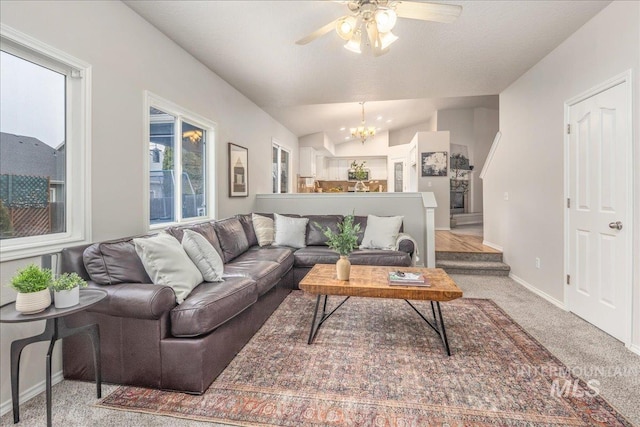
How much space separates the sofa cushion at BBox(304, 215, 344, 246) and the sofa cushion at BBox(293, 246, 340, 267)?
0.42 m

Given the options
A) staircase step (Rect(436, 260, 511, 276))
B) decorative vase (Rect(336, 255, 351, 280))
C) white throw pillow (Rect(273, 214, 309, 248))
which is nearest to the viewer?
decorative vase (Rect(336, 255, 351, 280))

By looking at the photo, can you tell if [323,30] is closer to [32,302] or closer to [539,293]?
[32,302]

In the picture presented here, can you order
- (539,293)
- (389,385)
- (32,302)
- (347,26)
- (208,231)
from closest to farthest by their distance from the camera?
(32,302) → (389,385) → (347,26) → (208,231) → (539,293)

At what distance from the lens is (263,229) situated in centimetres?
427

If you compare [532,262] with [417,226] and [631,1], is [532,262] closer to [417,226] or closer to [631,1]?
[417,226]

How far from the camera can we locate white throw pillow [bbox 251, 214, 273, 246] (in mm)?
4207

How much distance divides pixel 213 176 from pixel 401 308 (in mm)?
2822

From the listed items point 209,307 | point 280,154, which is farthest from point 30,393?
point 280,154

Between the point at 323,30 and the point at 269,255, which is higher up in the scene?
the point at 323,30

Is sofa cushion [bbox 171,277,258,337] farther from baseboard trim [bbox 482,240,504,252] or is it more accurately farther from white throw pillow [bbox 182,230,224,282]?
baseboard trim [bbox 482,240,504,252]

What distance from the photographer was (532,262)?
3822 millimetres

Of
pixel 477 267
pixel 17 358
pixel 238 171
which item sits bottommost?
pixel 477 267
